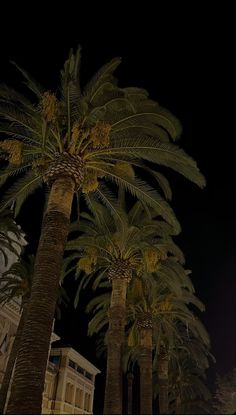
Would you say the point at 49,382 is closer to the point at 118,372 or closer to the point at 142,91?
the point at 118,372

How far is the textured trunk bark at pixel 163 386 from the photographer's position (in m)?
23.0

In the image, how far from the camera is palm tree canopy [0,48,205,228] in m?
12.5

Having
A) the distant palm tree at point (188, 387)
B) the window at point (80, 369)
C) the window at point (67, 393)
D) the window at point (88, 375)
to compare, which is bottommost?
the distant palm tree at point (188, 387)

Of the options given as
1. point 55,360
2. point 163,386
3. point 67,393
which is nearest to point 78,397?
point 67,393

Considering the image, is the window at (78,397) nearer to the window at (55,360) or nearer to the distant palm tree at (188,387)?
the window at (55,360)

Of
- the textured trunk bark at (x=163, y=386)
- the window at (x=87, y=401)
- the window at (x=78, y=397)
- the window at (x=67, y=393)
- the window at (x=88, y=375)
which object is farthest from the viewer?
the window at (x=88, y=375)

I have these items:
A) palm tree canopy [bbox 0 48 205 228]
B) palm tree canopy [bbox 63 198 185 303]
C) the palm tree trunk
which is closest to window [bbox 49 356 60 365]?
palm tree canopy [bbox 63 198 185 303]

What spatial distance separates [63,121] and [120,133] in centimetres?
197

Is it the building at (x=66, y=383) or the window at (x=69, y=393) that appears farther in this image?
the window at (x=69, y=393)

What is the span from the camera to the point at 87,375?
6159 cm

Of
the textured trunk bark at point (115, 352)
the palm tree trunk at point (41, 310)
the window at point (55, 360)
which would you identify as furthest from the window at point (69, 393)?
the palm tree trunk at point (41, 310)

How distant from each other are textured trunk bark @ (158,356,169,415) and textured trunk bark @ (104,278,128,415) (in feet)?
28.8

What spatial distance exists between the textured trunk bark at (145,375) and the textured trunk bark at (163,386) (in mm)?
4081

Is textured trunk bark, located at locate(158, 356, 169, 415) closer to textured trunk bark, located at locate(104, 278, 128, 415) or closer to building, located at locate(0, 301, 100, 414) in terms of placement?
textured trunk bark, located at locate(104, 278, 128, 415)
